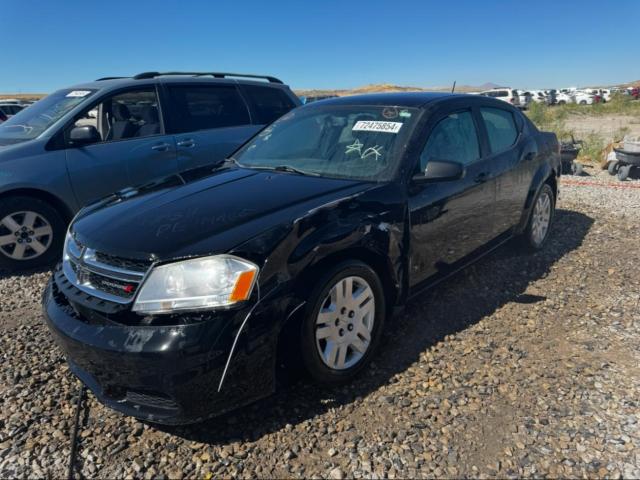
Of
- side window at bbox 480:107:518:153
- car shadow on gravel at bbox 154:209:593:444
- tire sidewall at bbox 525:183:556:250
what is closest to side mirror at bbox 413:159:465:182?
car shadow on gravel at bbox 154:209:593:444

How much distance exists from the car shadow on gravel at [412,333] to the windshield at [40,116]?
13.0 ft

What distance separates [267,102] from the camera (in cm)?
658

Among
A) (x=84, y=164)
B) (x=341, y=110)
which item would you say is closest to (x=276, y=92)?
(x=84, y=164)

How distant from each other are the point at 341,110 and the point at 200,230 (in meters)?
1.82

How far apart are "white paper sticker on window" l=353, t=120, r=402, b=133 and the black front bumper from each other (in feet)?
5.49

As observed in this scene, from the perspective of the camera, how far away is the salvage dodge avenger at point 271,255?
2.19 m

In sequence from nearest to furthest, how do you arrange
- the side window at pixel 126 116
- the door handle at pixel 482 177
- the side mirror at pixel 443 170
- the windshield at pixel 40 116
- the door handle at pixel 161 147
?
A: 1. the side mirror at pixel 443 170
2. the door handle at pixel 482 177
3. the windshield at pixel 40 116
4. the side window at pixel 126 116
5. the door handle at pixel 161 147

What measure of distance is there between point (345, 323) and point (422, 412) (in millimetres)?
631

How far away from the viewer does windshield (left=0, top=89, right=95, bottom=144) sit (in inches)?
198

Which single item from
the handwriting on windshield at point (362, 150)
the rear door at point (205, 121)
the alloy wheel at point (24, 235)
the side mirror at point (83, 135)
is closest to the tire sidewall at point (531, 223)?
the handwriting on windshield at point (362, 150)

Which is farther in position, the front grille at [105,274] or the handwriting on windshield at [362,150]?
the handwriting on windshield at [362,150]

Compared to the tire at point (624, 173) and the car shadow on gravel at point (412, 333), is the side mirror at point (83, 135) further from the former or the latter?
the tire at point (624, 173)

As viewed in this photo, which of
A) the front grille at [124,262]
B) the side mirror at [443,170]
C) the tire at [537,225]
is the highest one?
the side mirror at [443,170]

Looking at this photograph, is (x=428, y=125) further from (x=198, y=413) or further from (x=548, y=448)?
(x=198, y=413)
